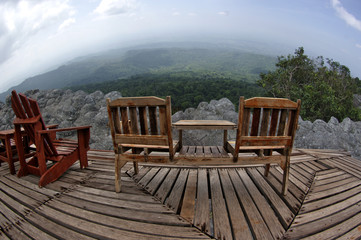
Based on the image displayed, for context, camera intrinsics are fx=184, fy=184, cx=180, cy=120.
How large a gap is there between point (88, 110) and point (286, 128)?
18867 millimetres

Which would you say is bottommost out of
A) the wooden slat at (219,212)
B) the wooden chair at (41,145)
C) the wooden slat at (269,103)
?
the wooden slat at (219,212)

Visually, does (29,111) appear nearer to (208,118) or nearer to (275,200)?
(275,200)

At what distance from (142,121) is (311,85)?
79.2 feet

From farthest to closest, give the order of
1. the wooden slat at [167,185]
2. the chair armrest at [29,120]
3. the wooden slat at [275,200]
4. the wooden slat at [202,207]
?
the chair armrest at [29,120]
the wooden slat at [167,185]
the wooden slat at [275,200]
the wooden slat at [202,207]

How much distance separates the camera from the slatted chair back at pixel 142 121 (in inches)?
92.6

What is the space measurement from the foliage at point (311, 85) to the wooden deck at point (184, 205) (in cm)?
1875

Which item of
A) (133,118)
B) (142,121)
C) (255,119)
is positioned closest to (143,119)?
(142,121)

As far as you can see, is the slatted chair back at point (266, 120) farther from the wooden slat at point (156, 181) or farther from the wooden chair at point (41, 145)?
the wooden chair at point (41, 145)

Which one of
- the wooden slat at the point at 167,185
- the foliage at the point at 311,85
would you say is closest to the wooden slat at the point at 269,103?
the wooden slat at the point at 167,185

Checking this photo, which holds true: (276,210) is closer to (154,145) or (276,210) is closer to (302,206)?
(302,206)

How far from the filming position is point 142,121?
2.57 metres

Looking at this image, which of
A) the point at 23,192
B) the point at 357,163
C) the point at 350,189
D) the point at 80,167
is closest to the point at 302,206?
the point at 350,189

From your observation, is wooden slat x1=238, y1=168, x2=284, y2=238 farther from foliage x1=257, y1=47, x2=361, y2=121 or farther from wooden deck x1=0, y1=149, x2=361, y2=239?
foliage x1=257, y1=47, x2=361, y2=121

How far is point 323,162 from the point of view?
13.0ft
